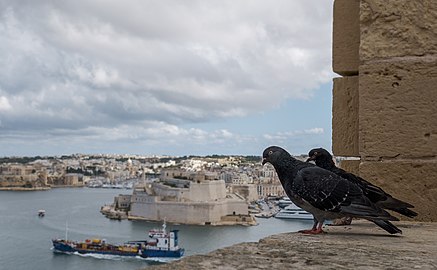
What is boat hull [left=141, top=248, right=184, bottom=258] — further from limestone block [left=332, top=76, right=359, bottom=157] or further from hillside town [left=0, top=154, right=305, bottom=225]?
limestone block [left=332, top=76, right=359, bottom=157]

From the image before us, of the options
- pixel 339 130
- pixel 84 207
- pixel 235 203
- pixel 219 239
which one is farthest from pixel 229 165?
pixel 339 130

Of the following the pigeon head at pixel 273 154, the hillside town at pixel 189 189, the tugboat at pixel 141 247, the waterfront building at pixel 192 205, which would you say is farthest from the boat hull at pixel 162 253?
the pigeon head at pixel 273 154

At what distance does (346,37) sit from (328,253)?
51.8 inches

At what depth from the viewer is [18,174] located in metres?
68.2

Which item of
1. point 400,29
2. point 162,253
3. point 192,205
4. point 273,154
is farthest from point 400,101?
point 192,205

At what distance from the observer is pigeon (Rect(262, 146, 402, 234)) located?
155 cm

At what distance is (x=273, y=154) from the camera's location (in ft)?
5.74

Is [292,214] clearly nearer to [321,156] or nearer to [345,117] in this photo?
[345,117]

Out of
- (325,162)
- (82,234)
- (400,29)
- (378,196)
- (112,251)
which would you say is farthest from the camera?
(82,234)

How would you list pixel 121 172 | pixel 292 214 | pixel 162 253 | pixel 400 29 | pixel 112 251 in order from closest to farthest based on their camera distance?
pixel 400 29, pixel 162 253, pixel 112 251, pixel 292 214, pixel 121 172

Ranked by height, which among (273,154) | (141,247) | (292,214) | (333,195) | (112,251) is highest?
(273,154)

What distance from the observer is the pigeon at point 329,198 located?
1.55 m

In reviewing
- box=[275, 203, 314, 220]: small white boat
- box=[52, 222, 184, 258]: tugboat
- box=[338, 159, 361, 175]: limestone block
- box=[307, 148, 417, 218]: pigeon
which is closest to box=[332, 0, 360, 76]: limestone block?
box=[338, 159, 361, 175]: limestone block

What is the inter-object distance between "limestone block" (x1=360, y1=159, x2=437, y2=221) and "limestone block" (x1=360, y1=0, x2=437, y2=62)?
0.37 m
